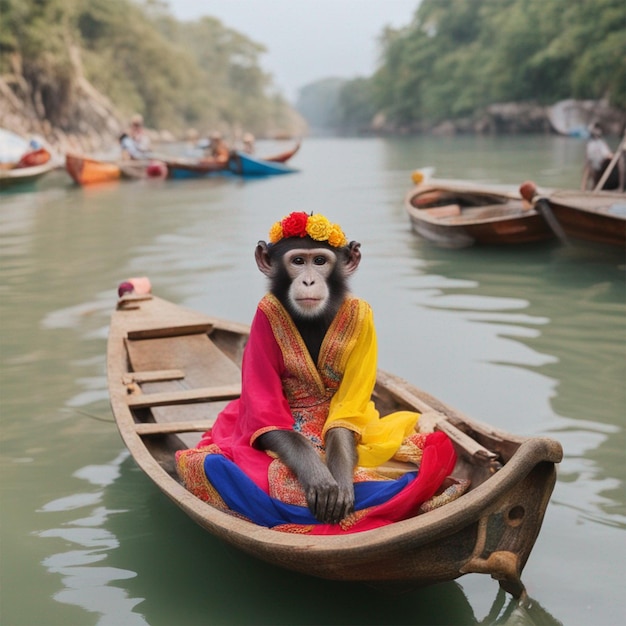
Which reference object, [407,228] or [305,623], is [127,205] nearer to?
[407,228]

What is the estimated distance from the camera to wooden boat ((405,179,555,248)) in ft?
26.8

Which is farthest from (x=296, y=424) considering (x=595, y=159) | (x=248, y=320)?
(x=595, y=159)

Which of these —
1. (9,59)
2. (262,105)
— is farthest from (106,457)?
(262,105)

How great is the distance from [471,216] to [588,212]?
7.33ft

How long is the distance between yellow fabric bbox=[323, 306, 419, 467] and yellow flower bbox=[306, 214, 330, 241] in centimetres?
31

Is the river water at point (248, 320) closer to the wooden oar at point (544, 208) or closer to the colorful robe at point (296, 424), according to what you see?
the wooden oar at point (544, 208)

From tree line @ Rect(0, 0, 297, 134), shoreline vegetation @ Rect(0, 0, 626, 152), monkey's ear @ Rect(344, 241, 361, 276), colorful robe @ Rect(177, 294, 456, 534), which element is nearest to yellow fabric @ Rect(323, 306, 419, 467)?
colorful robe @ Rect(177, 294, 456, 534)

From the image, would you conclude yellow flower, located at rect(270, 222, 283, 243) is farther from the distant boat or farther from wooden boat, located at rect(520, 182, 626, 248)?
the distant boat

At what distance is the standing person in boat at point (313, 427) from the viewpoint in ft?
8.41

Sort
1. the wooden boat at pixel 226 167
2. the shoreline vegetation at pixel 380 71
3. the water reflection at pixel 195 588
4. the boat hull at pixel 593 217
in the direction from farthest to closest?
the shoreline vegetation at pixel 380 71 < the wooden boat at pixel 226 167 < the boat hull at pixel 593 217 < the water reflection at pixel 195 588

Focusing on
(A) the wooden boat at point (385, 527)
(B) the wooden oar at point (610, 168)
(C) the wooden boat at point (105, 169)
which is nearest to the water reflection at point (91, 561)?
(A) the wooden boat at point (385, 527)

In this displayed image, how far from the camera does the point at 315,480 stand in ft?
8.43

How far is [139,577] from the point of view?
9.92 feet

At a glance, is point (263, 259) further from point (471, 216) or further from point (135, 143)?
point (135, 143)
